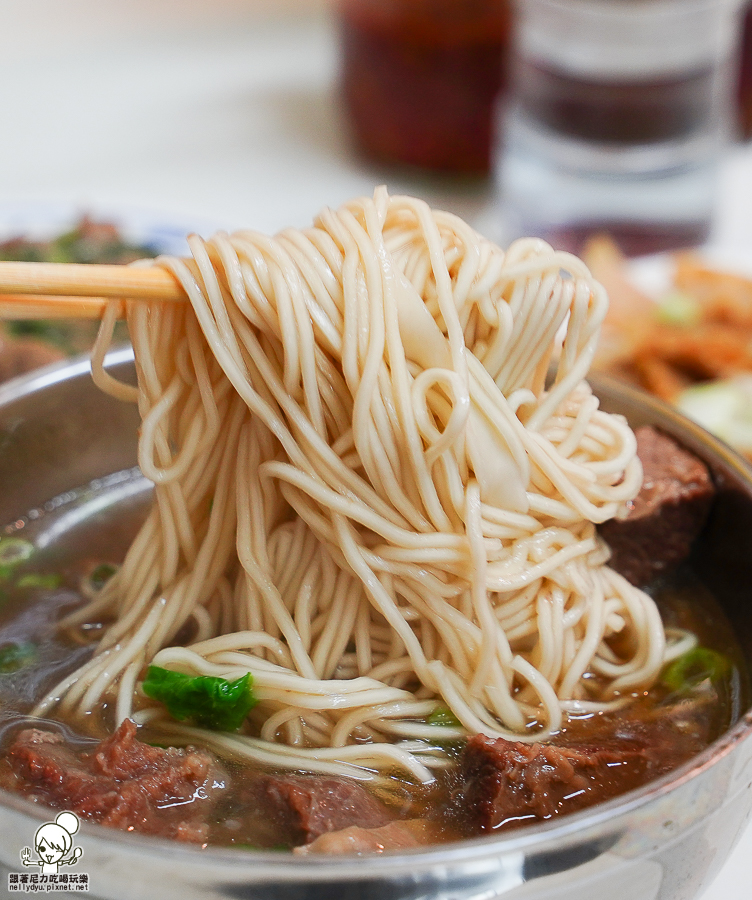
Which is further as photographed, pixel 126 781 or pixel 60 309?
pixel 60 309

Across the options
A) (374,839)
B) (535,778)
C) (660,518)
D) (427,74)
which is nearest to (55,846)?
(374,839)

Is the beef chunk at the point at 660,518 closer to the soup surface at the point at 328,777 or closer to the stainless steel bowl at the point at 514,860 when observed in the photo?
the soup surface at the point at 328,777

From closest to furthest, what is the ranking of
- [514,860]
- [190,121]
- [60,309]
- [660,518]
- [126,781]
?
[514,860], [126,781], [60,309], [660,518], [190,121]

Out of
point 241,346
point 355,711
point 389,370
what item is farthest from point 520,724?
point 241,346

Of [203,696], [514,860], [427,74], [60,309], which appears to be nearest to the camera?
[514,860]

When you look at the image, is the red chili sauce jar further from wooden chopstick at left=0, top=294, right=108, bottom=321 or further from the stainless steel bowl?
the stainless steel bowl

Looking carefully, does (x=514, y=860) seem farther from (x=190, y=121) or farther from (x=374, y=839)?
(x=190, y=121)

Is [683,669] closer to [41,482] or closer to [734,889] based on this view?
[734,889]
